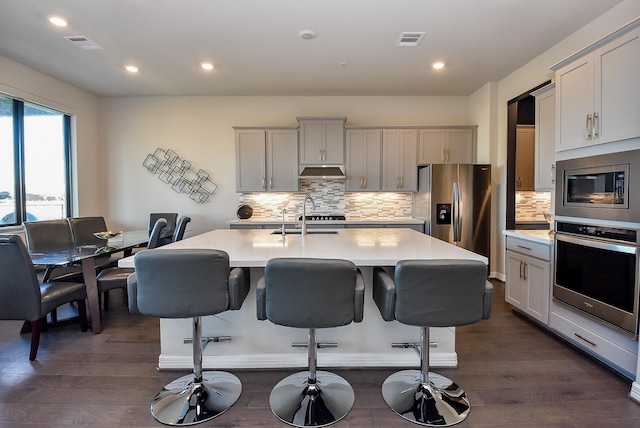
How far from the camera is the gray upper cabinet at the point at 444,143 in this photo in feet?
15.7

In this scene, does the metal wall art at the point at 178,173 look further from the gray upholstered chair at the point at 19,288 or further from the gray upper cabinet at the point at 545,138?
the gray upper cabinet at the point at 545,138

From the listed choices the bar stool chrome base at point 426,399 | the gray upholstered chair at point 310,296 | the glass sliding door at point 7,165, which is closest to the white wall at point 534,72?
the bar stool chrome base at point 426,399

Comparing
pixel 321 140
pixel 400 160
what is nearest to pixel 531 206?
pixel 400 160

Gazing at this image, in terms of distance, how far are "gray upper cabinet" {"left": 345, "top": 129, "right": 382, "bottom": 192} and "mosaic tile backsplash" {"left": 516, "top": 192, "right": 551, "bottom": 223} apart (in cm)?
202

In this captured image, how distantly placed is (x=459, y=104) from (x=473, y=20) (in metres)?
2.37

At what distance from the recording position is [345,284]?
155 cm

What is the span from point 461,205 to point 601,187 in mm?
2064

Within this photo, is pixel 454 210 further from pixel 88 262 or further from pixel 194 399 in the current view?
pixel 88 262

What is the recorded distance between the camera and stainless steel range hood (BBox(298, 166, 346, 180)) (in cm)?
471

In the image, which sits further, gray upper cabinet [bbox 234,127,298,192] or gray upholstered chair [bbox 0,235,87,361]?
gray upper cabinet [bbox 234,127,298,192]

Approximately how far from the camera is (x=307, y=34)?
10.2 feet

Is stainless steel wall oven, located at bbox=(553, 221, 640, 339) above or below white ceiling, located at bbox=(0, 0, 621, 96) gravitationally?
below

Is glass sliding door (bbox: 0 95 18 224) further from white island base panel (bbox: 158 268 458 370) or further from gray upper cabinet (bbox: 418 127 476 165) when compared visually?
gray upper cabinet (bbox: 418 127 476 165)

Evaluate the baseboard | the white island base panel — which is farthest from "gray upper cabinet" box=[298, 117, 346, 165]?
the baseboard
